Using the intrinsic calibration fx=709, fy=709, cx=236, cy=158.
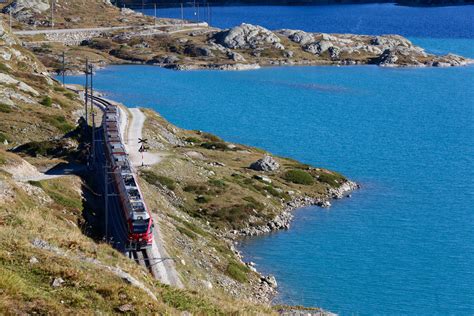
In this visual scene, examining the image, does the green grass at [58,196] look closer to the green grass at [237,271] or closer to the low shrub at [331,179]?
the green grass at [237,271]

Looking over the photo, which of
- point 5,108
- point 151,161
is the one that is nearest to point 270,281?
point 151,161

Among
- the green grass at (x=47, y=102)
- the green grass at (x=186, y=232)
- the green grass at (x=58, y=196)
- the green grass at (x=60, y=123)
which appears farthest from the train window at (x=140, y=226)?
the green grass at (x=47, y=102)

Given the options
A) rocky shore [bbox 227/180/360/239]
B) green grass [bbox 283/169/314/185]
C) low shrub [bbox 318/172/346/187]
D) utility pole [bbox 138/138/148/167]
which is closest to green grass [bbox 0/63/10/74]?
utility pole [bbox 138/138/148/167]

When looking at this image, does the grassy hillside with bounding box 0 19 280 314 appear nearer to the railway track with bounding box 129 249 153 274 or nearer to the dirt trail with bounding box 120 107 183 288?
the dirt trail with bounding box 120 107 183 288

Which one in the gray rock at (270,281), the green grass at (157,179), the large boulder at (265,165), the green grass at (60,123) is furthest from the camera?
the large boulder at (265,165)

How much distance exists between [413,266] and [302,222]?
43.1ft

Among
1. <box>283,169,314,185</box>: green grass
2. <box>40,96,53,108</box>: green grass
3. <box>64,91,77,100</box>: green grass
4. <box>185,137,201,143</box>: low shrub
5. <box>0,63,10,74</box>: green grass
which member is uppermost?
<box>0,63,10,74</box>: green grass

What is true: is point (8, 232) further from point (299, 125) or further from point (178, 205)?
point (299, 125)

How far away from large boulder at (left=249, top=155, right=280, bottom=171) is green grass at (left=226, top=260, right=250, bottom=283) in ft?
97.6

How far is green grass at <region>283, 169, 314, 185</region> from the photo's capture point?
8200cm

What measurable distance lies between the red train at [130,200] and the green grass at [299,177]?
25572 mm

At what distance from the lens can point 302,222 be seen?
7112 centimetres

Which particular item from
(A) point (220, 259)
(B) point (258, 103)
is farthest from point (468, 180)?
(B) point (258, 103)

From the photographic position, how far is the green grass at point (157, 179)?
6662 cm
